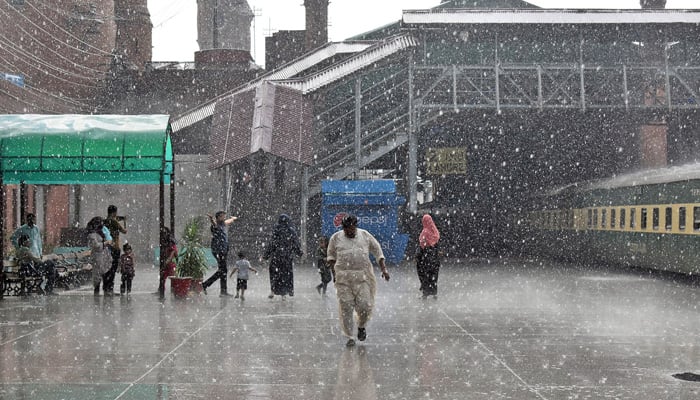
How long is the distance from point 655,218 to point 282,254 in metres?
12.1

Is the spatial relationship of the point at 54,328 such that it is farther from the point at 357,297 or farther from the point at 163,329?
the point at 357,297

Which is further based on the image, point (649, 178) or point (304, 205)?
point (304, 205)

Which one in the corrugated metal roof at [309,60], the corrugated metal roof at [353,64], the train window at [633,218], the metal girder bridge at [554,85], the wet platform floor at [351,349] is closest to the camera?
the wet platform floor at [351,349]

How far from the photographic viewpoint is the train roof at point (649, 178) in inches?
971

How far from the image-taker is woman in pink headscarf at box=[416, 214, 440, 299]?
19.1m

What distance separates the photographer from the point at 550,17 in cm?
3678

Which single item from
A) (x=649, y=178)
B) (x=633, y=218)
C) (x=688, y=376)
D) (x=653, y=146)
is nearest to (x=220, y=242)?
(x=688, y=376)

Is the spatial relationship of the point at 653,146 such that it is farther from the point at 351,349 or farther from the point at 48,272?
the point at 351,349

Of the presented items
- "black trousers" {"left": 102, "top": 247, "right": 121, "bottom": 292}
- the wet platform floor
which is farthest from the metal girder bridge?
"black trousers" {"left": 102, "top": 247, "right": 121, "bottom": 292}

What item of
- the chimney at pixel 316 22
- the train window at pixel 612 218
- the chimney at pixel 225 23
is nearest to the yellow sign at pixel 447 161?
the train window at pixel 612 218

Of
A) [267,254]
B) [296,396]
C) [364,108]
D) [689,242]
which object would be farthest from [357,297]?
[364,108]

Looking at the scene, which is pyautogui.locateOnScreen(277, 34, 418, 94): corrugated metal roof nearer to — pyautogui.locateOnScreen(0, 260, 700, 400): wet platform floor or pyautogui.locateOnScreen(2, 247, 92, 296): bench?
pyautogui.locateOnScreen(2, 247, 92, 296): bench

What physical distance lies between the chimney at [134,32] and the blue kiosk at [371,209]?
1152 inches

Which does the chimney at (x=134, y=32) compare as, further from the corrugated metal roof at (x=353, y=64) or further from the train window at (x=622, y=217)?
the train window at (x=622, y=217)
